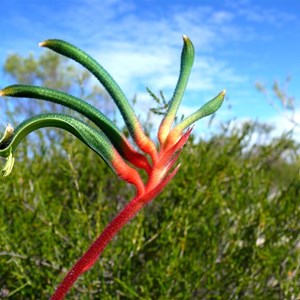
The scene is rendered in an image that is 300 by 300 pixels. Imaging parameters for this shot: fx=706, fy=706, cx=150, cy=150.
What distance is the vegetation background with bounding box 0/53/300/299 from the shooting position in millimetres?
3266

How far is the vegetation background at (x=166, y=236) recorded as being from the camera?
3266 mm

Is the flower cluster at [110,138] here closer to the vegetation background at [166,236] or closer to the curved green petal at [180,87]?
the curved green petal at [180,87]

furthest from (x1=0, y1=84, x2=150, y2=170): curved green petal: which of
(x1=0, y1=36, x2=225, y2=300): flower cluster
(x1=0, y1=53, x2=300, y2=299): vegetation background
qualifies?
(x1=0, y1=53, x2=300, y2=299): vegetation background

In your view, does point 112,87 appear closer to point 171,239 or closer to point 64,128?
point 64,128

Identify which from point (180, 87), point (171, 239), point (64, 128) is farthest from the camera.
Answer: point (171, 239)

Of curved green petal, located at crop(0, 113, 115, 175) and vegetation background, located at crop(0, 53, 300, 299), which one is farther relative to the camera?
vegetation background, located at crop(0, 53, 300, 299)

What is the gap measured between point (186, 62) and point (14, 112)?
3534 millimetres

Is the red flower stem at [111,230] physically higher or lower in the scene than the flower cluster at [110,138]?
lower

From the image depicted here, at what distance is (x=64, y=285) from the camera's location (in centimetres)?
129

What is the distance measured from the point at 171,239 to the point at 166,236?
0.15 m

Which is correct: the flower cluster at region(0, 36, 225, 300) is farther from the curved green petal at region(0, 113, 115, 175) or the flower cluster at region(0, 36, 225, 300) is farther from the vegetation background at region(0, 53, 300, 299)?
the vegetation background at region(0, 53, 300, 299)

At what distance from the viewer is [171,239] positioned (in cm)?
326

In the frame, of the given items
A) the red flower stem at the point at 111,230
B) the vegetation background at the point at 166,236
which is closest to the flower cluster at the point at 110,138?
the red flower stem at the point at 111,230

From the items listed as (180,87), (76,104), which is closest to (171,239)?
(180,87)
